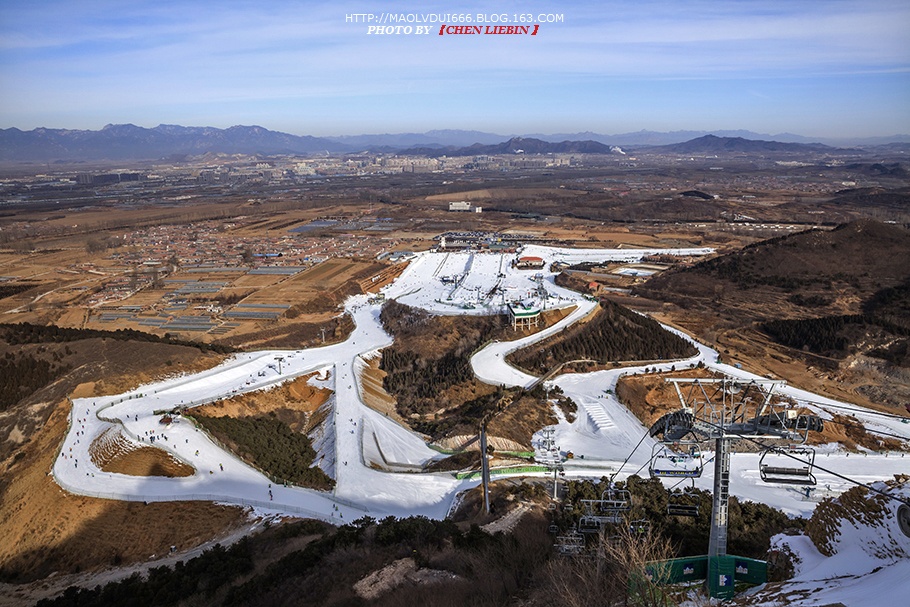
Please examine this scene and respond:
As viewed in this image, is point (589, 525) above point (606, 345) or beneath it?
above

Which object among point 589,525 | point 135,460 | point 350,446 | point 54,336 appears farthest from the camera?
point 54,336

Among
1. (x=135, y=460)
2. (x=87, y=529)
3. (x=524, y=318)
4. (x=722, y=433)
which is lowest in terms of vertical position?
(x=87, y=529)

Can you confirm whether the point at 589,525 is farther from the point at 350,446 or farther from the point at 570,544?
the point at 350,446

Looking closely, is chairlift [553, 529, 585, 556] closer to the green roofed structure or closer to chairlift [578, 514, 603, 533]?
chairlift [578, 514, 603, 533]

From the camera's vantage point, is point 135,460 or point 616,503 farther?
point 135,460

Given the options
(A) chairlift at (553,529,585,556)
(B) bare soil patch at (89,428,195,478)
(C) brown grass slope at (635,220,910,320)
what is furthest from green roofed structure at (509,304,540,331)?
(A) chairlift at (553,529,585,556)

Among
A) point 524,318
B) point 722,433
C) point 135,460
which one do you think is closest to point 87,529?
point 135,460

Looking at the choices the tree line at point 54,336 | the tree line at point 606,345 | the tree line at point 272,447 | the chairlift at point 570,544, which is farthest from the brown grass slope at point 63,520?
the tree line at point 606,345

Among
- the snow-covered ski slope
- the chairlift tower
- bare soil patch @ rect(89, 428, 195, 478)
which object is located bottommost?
the snow-covered ski slope

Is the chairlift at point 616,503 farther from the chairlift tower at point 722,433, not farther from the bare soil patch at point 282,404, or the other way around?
the bare soil patch at point 282,404
